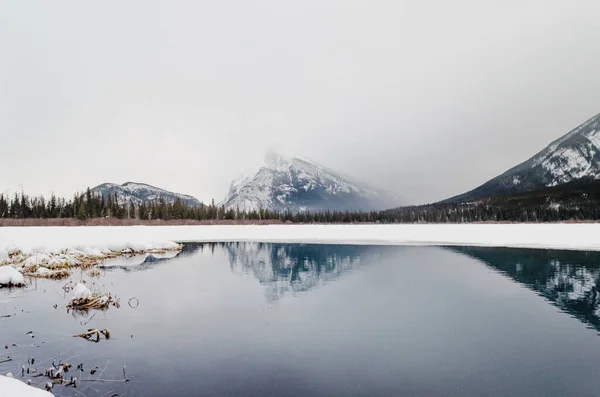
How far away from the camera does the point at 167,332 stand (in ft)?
40.2

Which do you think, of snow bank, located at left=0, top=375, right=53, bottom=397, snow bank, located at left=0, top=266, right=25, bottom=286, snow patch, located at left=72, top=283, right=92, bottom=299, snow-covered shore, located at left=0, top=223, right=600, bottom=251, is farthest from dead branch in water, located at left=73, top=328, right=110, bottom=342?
snow-covered shore, located at left=0, top=223, right=600, bottom=251

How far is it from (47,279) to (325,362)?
21.6 meters

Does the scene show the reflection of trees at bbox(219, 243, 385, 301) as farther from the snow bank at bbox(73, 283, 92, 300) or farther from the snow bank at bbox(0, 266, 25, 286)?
the snow bank at bbox(0, 266, 25, 286)

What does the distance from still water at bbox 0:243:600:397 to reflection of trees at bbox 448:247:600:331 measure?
6.0 inches

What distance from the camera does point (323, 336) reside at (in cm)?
1176

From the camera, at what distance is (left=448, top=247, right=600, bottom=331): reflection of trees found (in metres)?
15.4

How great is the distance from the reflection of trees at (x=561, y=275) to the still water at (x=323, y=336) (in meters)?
0.15

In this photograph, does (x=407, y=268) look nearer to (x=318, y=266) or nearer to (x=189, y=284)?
(x=318, y=266)

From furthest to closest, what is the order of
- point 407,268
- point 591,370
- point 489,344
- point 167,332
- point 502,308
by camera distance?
point 407,268, point 502,308, point 167,332, point 489,344, point 591,370

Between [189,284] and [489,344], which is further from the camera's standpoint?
[189,284]

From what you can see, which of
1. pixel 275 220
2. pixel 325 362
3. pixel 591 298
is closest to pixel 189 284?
pixel 325 362

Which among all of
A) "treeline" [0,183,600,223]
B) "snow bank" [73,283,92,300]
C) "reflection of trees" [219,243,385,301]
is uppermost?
"treeline" [0,183,600,223]

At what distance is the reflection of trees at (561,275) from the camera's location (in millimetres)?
15362

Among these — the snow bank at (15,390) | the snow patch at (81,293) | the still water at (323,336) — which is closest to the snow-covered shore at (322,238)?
the snow patch at (81,293)
